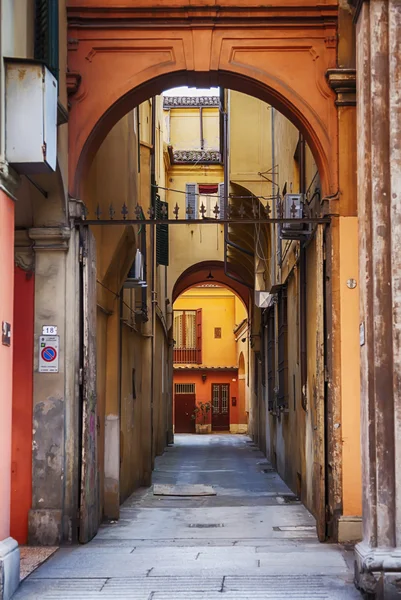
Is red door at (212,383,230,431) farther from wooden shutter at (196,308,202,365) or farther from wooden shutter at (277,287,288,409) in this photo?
wooden shutter at (277,287,288,409)

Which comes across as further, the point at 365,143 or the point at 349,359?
the point at 349,359

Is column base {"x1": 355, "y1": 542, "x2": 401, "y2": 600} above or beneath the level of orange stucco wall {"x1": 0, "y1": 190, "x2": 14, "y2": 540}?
beneath

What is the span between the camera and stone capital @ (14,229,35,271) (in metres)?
9.39

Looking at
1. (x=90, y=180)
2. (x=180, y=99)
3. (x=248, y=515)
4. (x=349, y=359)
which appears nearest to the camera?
(x=349, y=359)

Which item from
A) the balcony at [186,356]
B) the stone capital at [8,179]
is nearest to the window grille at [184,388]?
the balcony at [186,356]

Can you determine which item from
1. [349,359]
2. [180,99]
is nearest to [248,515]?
[349,359]

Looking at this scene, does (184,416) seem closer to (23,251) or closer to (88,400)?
(88,400)

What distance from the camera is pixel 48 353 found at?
9.27 metres

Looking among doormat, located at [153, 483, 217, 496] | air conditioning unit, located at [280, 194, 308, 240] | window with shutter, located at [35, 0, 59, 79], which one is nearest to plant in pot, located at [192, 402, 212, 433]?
doormat, located at [153, 483, 217, 496]

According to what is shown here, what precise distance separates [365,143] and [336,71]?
277 centimetres

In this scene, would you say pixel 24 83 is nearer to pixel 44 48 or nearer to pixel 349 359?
pixel 44 48

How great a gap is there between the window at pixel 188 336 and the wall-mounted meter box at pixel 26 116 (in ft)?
152

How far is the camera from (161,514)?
12.7 meters

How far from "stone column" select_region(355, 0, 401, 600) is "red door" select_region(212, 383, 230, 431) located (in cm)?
4379
